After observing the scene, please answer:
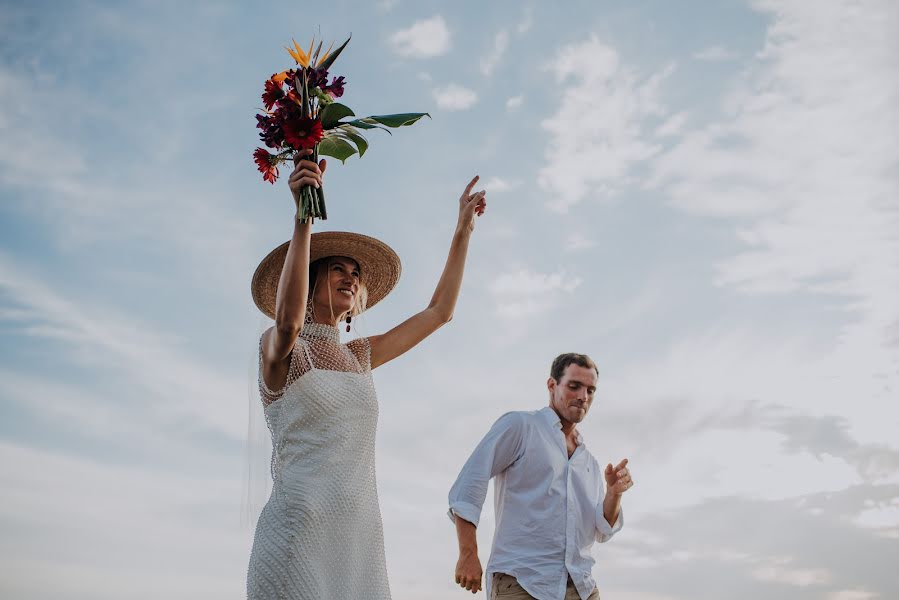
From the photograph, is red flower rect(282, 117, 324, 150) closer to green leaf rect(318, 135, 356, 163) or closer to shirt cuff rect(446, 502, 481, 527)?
green leaf rect(318, 135, 356, 163)

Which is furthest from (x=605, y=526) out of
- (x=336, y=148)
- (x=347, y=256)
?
(x=336, y=148)

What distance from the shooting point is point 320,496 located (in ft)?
10.8

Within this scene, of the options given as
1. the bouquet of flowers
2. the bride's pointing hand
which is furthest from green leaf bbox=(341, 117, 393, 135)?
the bride's pointing hand

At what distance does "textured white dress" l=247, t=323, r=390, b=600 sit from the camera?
324 cm

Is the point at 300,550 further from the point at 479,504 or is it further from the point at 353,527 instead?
the point at 479,504

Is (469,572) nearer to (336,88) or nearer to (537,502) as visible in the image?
(537,502)

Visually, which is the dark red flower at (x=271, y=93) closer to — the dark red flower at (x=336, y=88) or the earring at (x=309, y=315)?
the dark red flower at (x=336, y=88)

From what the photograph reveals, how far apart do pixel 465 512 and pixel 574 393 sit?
124 cm

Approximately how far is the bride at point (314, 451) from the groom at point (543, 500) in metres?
1.73

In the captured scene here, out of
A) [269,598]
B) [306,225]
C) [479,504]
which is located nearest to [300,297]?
[306,225]

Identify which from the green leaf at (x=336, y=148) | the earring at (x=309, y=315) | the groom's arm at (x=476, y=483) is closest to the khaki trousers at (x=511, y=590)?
the groom's arm at (x=476, y=483)

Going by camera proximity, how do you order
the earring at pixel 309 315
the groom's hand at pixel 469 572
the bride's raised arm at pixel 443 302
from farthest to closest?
the groom's hand at pixel 469 572 → the bride's raised arm at pixel 443 302 → the earring at pixel 309 315

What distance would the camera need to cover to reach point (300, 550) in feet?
10.6

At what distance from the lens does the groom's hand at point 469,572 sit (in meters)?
4.89
